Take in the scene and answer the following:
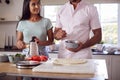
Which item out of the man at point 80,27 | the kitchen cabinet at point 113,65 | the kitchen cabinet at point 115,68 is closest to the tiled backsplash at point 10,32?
the kitchen cabinet at point 113,65

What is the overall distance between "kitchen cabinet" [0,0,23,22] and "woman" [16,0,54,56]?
178 centimetres

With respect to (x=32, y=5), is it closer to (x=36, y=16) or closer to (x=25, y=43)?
(x=36, y=16)

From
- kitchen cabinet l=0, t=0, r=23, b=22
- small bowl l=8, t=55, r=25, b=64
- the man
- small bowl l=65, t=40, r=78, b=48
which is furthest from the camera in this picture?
kitchen cabinet l=0, t=0, r=23, b=22

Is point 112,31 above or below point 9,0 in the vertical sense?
below

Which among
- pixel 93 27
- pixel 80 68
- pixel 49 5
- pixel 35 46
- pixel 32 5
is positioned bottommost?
pixel 80 68

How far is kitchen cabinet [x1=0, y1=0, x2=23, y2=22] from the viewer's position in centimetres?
385

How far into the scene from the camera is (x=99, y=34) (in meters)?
1.97

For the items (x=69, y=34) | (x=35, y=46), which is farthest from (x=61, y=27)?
(x=35, y=46)

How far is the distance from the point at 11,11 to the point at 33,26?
1922mm

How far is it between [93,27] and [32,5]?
566 millimetres

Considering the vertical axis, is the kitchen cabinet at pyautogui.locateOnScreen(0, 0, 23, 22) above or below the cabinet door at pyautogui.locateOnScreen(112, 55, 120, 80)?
above

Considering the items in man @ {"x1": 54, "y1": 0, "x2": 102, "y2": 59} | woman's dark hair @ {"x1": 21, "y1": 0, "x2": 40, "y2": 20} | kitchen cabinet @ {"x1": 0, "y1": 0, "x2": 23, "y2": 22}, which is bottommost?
man @ {"x1": 54, "y1": 0, "x2": 102, "y2": 59}

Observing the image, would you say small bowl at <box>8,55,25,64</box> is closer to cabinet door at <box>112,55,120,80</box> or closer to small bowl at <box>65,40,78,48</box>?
small bowl at <box>65,40,78,48</box>

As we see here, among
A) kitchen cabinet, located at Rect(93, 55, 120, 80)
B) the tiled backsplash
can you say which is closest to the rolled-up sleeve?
kitchen cabinet, located at Rect(93, 55, 120, 80)
